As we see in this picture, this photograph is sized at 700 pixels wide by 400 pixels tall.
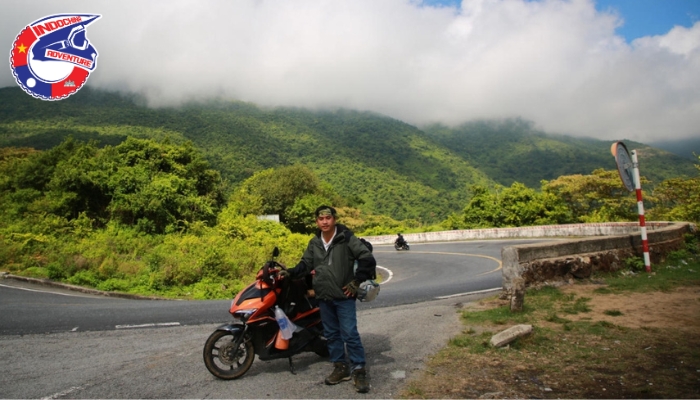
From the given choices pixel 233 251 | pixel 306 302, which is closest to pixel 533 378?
pixel 306 302

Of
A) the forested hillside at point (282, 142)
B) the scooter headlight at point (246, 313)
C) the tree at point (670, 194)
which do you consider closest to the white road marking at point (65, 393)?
the scooter headlight at point (246, 313)

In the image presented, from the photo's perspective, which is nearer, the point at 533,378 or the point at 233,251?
the point at 533,378

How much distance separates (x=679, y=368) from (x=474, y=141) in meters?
192

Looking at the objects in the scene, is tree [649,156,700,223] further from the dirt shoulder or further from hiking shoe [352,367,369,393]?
hiking shoe [352,367,369,393]

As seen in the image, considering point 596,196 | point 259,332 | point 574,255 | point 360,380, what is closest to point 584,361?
point 360,380

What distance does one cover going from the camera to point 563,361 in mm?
4730

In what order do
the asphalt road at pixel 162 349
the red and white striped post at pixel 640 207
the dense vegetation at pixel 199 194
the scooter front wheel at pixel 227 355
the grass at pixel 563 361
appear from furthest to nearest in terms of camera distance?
the dense vegetation at pixel 199 194
the red and white striped post at pixel 640 207
the scooter front wheel at pixel 227 355
the asphalt road at pixel 162 349
the grass at pixel 563 361

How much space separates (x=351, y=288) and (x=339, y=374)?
91cm

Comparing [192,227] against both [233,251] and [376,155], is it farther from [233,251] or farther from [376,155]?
[376,155]

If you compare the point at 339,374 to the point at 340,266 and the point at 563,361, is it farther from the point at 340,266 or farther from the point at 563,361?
the point at 563,361

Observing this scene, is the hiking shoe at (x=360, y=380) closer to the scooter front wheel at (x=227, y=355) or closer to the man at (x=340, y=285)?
the man at (x=340, y=285)

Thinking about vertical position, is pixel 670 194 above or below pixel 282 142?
below

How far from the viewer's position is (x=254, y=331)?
4.66m

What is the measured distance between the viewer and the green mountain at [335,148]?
82938 mm
